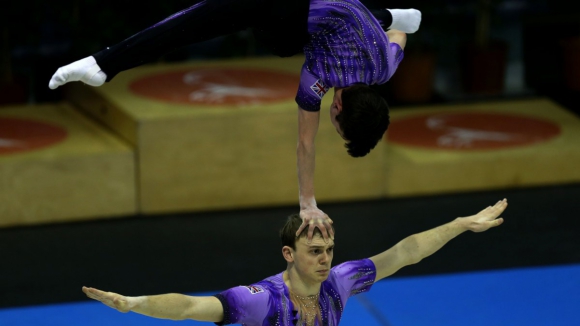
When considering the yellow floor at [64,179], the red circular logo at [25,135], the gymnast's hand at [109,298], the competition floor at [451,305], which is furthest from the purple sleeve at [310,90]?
the red circular logo at [25,135]

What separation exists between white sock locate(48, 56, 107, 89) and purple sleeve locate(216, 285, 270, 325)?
1.14 m

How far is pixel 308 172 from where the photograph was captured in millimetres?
5211

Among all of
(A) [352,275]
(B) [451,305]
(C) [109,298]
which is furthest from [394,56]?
(B) [451,305]

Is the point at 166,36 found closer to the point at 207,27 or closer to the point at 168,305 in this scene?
the point at 207,27

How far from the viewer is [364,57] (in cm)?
502

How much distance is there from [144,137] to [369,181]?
186 centimetres

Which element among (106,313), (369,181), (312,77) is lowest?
(106,313)

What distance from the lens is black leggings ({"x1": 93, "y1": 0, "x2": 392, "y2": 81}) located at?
4.93m

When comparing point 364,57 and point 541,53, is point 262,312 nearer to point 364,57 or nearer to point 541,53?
point 364,57

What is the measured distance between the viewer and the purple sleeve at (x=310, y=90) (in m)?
5.05

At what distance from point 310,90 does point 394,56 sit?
0.44 m

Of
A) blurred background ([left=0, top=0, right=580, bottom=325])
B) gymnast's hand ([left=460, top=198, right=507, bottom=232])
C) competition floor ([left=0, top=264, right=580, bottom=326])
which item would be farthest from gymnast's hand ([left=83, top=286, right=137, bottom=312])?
blurred background ([left=0, top=0, right=580, bottom=325])

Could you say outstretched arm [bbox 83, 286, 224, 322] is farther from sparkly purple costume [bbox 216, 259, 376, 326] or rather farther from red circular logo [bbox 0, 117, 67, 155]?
red circular logo [bbox 0, 117, 67, 155]

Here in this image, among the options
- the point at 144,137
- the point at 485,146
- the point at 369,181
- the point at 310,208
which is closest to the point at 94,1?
the point at 144,137
